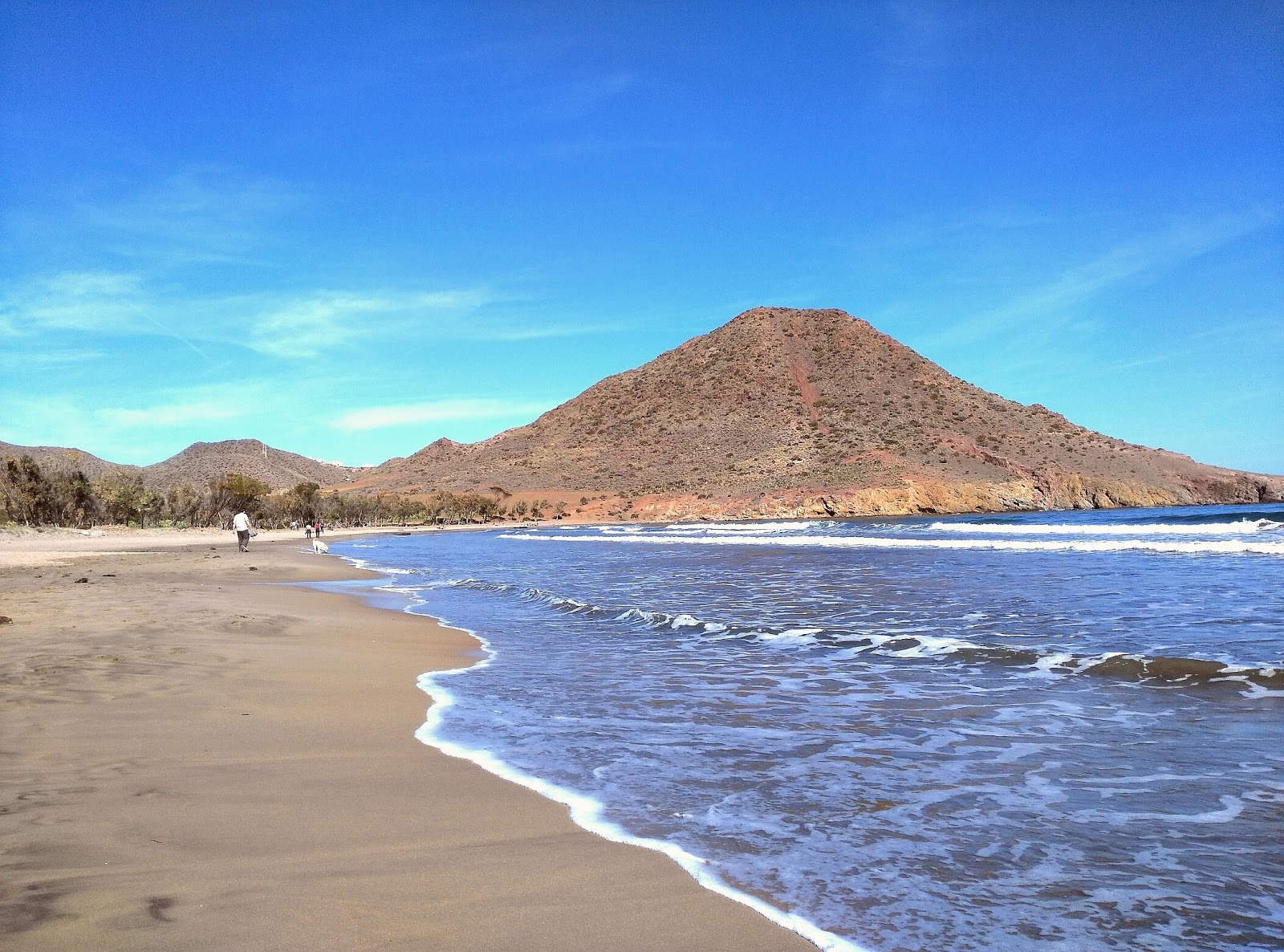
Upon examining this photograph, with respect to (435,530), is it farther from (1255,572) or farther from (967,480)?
(1255,572)

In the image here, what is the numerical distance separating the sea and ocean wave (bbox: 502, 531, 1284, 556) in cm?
960

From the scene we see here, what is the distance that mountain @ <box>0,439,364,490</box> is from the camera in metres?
110

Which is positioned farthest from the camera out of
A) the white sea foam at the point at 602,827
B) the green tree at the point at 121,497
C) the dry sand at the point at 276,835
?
the green tree at the point at 121,497

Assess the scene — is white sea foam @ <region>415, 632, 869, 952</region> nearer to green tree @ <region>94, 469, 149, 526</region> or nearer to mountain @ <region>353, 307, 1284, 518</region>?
green tree @ <region>94, 469, 149, 526</region>

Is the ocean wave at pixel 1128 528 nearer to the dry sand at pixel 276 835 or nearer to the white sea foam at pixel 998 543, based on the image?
the white sea foam at pixel 998 543

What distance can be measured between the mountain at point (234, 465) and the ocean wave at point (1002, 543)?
8596cm

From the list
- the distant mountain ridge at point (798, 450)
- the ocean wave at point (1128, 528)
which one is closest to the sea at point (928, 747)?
the ocean wave at point (1128, 528)

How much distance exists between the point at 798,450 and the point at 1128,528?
1800 inches

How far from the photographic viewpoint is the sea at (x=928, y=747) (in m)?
3.21

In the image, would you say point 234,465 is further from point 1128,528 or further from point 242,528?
point 1128,528

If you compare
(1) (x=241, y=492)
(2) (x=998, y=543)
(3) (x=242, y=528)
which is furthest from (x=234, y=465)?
(2) (x=998, y=543)

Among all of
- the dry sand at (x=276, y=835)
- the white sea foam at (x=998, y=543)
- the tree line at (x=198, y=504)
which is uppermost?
the tree line at (x=198, y=504)

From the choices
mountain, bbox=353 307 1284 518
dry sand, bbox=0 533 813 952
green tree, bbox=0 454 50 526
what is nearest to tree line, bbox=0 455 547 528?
green tree, bbox=0 454 50 526

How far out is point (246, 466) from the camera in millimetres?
Answer: 127125
